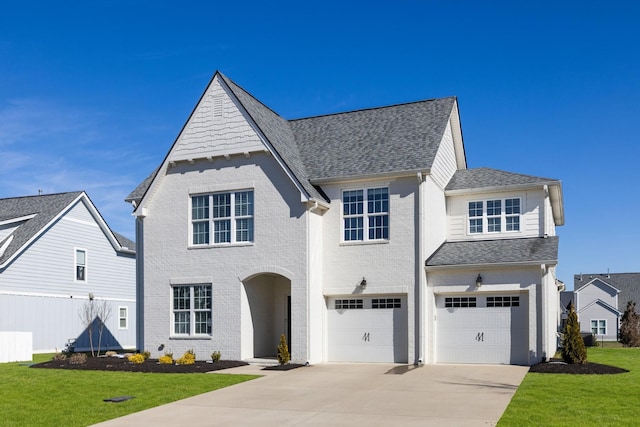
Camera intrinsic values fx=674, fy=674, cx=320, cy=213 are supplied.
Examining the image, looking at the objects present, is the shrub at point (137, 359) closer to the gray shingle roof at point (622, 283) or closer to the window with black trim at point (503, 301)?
the window with black trim at point (503, 301)

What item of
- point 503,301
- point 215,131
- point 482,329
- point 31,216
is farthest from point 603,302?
point 31,216

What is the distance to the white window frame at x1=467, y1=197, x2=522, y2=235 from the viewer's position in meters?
25.1

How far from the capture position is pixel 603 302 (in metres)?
63.9

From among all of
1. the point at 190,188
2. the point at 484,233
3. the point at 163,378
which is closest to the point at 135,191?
the point at 190,188

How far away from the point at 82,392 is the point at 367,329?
10203 millimetres

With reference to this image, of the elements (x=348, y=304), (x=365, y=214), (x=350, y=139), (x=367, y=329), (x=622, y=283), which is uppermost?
(x=350, y=139)

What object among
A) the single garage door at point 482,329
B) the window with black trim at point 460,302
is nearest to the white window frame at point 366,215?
the window with black trim at point 460,302

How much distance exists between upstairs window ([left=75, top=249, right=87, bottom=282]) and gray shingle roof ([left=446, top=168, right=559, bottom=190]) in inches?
828

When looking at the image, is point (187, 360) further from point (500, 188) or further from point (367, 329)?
point (500, 188)

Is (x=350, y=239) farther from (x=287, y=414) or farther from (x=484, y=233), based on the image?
(x=287, y=414)

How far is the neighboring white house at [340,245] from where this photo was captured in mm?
22547

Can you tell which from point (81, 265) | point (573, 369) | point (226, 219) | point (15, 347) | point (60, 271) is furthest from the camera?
point (81, 265)

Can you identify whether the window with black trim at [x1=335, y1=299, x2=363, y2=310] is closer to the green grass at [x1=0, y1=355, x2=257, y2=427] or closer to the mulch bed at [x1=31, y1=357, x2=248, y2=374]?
the mulch bed at [x1=31, y1=357, x2=248, y2=374]

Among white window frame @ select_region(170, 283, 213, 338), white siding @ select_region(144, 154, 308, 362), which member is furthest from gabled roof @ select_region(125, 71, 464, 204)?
white window frame @ select_region(170, 283, 213, 338)
